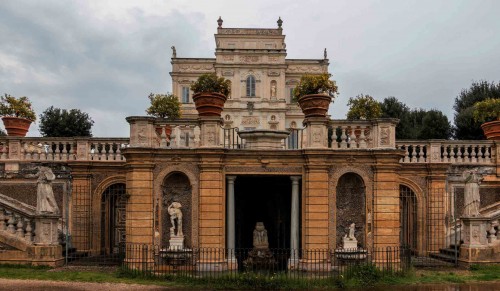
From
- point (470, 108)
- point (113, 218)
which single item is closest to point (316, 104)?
point (113, 218)

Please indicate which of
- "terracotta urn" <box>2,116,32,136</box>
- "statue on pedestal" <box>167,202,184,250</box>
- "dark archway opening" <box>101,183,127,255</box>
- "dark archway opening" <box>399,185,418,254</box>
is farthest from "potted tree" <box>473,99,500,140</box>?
"terracotta urn" <box>2,116,32,136</box>

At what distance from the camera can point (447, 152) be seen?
1806 cm

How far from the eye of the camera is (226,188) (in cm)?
1411

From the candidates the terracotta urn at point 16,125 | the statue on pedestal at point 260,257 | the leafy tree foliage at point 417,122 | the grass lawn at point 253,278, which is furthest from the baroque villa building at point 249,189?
the leafy tree foliage at point 417,122

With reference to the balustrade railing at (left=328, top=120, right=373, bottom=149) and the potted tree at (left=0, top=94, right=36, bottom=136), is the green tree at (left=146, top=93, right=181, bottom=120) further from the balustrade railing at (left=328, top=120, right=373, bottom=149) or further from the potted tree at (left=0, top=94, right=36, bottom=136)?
the balustrade railing at (left=328, top=120, right=373, bottom=149)

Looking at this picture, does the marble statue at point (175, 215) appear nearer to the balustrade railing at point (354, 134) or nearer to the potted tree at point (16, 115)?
the balustrade railing at point (354, 134)

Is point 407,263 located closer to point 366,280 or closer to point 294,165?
point 366,280

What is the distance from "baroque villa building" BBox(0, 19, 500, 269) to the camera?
43.9ft

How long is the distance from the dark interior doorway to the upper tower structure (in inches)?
1474

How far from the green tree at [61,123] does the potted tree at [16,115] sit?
56.8 ft

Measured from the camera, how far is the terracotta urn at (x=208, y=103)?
1357cm

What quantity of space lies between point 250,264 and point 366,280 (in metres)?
3.48

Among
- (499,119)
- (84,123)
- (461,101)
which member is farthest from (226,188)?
(461,101)

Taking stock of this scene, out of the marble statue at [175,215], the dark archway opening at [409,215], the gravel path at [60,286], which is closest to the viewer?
the gravel path at [60,286]
